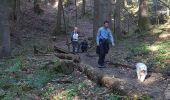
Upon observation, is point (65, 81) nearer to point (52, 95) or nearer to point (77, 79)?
point (77, 79)

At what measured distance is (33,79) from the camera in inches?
471

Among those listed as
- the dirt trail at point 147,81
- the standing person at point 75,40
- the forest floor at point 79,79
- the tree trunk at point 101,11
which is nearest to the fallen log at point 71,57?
the forest floor at point 79,79

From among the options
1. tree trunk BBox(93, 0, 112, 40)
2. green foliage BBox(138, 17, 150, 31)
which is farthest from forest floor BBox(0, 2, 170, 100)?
green foliage BBox(138, 17, 150, 31)

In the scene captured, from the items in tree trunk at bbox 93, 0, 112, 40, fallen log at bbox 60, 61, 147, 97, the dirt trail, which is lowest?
the dirt trail

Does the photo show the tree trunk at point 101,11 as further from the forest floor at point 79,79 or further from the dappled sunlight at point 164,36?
the dappled sunlight at point 164,36

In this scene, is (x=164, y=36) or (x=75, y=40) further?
(x=164, y=36)

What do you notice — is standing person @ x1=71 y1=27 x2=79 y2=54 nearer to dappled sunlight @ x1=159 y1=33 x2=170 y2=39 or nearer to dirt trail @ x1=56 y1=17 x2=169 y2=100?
dirt trail @ x1=56 y1=17 x2=169 y2=100

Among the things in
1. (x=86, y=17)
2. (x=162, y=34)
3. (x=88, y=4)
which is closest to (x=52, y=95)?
(x=162, y=34)

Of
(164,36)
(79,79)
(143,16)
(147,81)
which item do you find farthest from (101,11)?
(79,79)

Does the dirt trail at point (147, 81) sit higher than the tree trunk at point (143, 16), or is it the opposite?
the tree trunk at point (143, 16)

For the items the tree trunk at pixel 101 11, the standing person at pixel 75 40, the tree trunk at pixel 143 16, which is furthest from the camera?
the tree trunk at pixel 143 16

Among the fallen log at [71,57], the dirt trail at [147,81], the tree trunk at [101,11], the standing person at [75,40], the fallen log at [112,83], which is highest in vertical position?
the tree trunk at [101,11]

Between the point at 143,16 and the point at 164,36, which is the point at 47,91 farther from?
the point at 143,16

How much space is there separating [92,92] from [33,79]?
6.90ft
